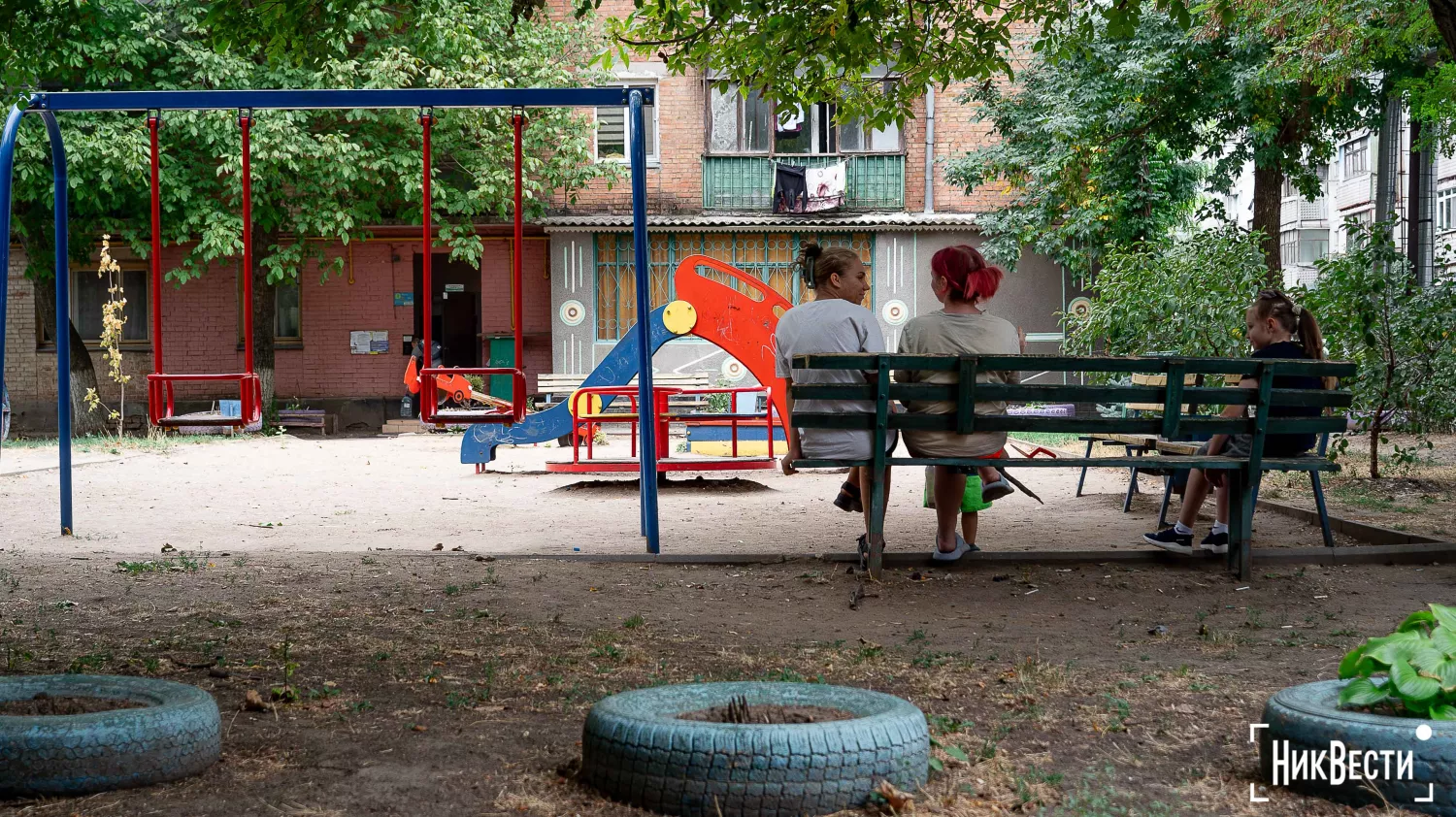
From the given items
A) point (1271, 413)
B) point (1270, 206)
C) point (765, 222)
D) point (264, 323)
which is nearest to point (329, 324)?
point (264, 323)

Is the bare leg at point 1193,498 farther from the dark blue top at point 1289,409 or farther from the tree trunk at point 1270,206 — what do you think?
the tree trunk at point 1270,206

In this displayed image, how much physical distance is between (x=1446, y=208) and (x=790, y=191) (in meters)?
20.6

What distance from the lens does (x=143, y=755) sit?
9.94ft

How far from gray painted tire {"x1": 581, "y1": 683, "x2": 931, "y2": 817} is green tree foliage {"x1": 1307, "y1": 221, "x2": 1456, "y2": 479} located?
8977 millimetres

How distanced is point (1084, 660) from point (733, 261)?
19.2m

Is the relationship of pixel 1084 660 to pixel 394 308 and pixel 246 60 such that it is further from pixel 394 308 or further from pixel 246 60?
pixel 394 308

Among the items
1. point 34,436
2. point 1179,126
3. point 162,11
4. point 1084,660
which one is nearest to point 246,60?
point 162,11

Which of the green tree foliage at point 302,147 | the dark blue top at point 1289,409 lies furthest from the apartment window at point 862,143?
the dark blue top at point 1289,409

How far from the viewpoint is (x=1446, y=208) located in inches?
1342

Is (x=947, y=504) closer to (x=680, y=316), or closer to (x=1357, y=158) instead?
(x=680, y=316)

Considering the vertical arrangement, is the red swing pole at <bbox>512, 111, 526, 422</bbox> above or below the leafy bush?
above

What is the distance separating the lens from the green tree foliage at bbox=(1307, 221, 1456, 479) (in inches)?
415

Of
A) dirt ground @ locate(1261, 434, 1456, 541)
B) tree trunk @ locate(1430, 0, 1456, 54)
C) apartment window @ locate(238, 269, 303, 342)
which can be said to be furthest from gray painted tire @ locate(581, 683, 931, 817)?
apartment window @ locate(238, 269, 303, 342)

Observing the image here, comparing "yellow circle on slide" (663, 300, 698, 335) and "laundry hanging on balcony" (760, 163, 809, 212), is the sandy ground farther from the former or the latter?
"laundry hanging on balcony" (760, 163, 809, 212)
